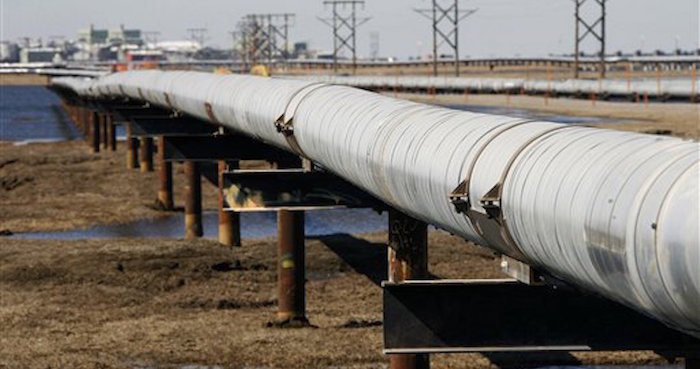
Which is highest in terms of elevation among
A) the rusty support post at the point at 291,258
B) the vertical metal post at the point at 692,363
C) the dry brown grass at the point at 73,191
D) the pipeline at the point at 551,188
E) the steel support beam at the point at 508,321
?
the pipeline at the point at 551,188

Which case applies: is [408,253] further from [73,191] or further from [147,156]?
[147,156]

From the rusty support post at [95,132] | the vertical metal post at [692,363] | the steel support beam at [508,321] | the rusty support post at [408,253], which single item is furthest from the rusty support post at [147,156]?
the vertical metal post at [692,363]

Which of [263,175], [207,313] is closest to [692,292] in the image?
[263,175]

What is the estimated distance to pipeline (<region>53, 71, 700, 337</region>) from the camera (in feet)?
24.8

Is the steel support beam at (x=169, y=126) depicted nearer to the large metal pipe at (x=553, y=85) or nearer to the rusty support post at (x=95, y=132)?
the rusty support post at (x=95, y=132)

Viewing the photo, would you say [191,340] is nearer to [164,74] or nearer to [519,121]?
[519,121]

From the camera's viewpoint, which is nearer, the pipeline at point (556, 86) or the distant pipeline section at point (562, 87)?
the distant pipeline section at point (562, 87)

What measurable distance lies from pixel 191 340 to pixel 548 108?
6986 centimetres

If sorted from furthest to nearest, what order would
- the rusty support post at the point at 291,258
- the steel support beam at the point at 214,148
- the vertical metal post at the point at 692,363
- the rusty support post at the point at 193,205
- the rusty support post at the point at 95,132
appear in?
the rusty support post at the point at 95,132 < the rusty support post at the point at 193,205 < the steel support beam at the point at 214,148 < the rusty support post at the point at 291,258 < the vertical metal post at the point at 692,363

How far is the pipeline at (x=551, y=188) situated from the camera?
7.55m

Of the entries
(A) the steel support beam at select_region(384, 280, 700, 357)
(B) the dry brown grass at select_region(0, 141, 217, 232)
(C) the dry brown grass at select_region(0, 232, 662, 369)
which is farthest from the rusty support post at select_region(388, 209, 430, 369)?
(B) the dry brown grass at select_region(0, 141, 217, 232)

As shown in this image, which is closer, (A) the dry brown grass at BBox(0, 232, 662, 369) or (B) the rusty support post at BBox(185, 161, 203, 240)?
(A) the dry brown grass at BBox(0, 232, 662, 369)

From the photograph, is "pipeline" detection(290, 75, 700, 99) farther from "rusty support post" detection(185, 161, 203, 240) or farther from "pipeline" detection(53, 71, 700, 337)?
"pipeline" detection(53, 71, 700, 337)

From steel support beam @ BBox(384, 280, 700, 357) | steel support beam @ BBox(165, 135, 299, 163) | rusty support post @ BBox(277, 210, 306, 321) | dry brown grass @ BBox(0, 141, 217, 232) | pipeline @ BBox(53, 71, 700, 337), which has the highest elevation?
pipeline @ BBox(53, 71, 700, 337)
